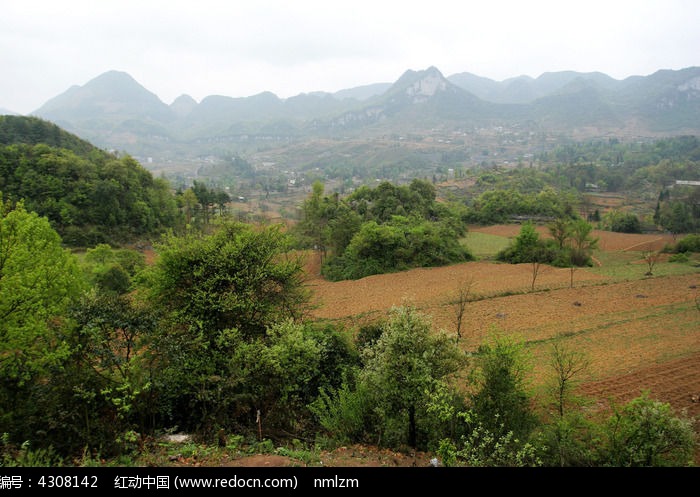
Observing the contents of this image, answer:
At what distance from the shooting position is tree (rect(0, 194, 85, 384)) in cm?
1046

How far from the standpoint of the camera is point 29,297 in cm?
1173

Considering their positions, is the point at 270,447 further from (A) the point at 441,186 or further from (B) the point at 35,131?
(A) the point at 441,186

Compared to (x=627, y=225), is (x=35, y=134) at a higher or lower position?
higher

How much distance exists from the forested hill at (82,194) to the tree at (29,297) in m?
37.4

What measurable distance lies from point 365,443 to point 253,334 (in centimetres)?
553

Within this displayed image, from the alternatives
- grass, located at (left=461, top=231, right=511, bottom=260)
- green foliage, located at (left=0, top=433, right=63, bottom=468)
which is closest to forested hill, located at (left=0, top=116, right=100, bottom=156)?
grass, located at (left=461, top=231, right=511, bottom=260)

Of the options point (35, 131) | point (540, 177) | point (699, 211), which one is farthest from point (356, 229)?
point (540, 177)

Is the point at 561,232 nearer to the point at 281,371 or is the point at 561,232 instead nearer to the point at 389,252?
the point at 389,252

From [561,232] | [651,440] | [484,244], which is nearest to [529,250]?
[561,232]

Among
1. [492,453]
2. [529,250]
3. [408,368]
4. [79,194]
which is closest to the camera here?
[492,453]

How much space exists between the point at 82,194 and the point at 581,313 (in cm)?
5534

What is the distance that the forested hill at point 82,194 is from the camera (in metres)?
44.8

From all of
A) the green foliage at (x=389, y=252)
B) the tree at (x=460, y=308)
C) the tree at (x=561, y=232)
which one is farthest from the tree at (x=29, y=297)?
the tree at (x=561, y=232)
